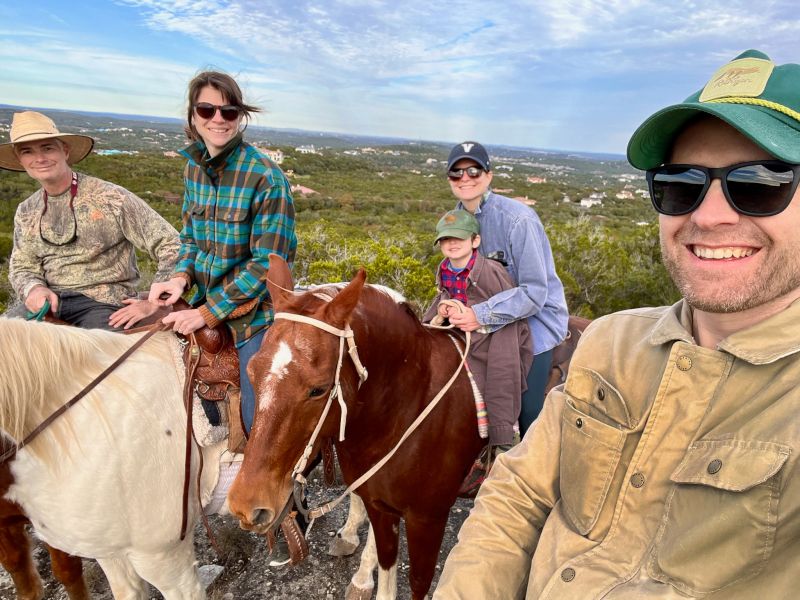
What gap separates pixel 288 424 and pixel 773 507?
4.91 feet

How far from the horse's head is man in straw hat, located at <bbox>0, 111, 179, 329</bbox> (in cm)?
163

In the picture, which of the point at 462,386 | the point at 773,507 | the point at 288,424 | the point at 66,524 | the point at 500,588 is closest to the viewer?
the point at 773,507

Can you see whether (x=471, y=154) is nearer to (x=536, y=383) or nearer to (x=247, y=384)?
(x=536, y=383)

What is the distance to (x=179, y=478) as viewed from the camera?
2.38 metres

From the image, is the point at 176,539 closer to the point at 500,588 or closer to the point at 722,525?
the point at 500,588

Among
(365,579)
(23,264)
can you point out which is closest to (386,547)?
(365,579)

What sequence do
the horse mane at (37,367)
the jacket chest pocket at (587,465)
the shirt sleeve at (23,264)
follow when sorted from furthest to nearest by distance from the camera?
the shirt sleeve at (23,264) < the horse mane at (37,367) < the jacket chest pocket at (587,465)

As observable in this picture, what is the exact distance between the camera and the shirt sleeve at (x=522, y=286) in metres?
2.73

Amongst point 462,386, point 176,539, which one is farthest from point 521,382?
point 176,539

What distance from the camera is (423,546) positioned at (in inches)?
107

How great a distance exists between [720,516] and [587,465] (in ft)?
1.09

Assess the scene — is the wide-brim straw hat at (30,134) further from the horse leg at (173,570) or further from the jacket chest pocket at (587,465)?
the jacket chest pocket at (587,465)

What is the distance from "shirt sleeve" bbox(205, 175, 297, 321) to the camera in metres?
2.54

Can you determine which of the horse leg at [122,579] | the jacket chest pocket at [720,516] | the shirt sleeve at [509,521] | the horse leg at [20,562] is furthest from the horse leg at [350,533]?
the jacket chest pocket at [720,516]
